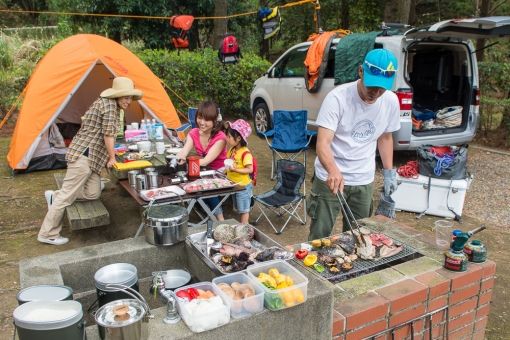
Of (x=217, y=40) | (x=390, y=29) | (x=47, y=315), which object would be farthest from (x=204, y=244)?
(x=217, y=40)

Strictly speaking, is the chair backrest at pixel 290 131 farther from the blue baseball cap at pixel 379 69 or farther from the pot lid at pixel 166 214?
the pot lid at pixel 166 214

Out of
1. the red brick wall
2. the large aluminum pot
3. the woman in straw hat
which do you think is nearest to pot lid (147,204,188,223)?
the large aluminum pot

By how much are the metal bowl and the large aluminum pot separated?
17cm

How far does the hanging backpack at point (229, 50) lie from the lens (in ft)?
30.4

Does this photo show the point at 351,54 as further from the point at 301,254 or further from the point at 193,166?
the point at 301,254

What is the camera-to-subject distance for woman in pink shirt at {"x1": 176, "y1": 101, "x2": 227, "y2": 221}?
4484 mm

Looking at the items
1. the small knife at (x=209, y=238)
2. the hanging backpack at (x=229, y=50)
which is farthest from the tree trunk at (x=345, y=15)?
the small knife at (x=209, y=238)

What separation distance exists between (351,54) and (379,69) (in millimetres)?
4246

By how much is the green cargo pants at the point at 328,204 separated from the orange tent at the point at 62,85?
467 centimetres

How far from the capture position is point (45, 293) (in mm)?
1863

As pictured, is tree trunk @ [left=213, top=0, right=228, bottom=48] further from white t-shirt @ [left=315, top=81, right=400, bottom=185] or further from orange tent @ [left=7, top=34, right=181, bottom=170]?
white t-shirt @ [left=315, top=81, right=400, bottom=185]

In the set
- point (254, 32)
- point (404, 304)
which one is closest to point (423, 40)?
point (404, 304)

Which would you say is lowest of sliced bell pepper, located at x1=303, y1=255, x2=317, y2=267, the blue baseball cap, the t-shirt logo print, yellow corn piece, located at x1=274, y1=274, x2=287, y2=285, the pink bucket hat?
sliced bell pepper, located at x1=303, y1=255, x2=317, y2=267

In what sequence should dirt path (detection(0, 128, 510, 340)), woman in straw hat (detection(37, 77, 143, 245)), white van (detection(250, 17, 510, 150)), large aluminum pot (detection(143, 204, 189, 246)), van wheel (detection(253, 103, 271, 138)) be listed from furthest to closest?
van wheel (detection(253, 103, 271, 138)) < white van (detection(250, 17, 510, 150)) < woman in straw hat (detection(37, 77, 143, 245)) < dirt path (detection(0, 128, 510, 340)) < large aluminum pot (detection(143, 204, 189, 246))
